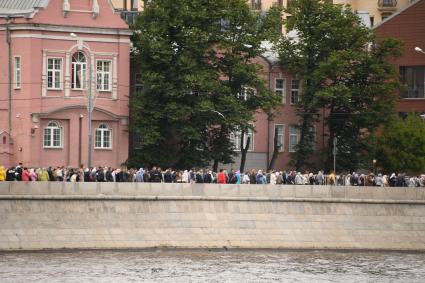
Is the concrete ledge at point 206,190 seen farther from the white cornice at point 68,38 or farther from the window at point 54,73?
the white cornice at point 68,38

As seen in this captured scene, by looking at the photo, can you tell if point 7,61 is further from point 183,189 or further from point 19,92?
point 183,189

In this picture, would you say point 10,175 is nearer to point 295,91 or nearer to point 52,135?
point 52,135

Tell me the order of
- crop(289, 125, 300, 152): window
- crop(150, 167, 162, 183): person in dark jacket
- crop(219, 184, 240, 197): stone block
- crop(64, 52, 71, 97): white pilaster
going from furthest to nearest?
1. crop(289, 125, 300, 152): window
2. crop(64, 52, 71, 97): white pilaster
3. crop(150, 167, 162, 183): person in dark jacket
4. crop(219, 184, 240, 197): stone block

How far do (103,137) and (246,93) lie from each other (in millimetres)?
9778

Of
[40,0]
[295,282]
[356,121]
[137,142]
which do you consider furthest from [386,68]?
[295,282]

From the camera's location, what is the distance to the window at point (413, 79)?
119750 mm

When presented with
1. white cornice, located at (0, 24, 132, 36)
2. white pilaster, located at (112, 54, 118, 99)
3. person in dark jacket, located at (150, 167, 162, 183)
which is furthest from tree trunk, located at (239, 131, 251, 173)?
person in dark jacket, located at (150, 167, 162, 183)

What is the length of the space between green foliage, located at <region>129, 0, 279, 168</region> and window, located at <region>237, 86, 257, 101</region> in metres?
0.59

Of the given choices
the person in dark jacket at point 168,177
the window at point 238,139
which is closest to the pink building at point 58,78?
the window at point 238,139

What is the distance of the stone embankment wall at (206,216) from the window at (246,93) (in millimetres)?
16773

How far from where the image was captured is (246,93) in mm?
107688

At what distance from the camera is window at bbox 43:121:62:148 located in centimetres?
10200

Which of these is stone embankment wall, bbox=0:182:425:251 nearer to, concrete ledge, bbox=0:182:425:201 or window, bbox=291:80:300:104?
concrete ledge, bbox=0:182:425:201

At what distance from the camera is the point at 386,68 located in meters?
112
